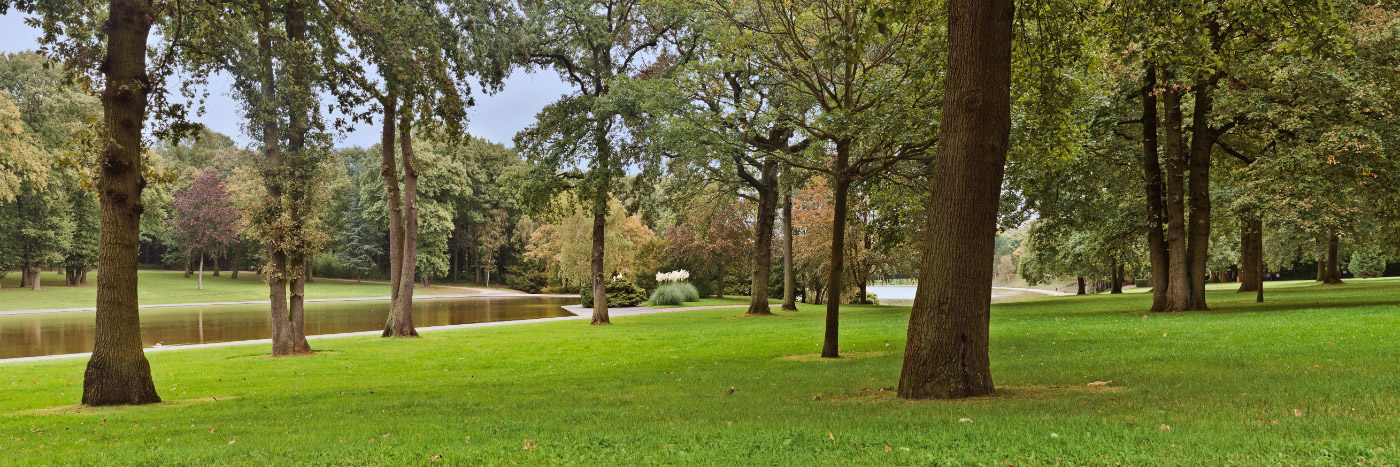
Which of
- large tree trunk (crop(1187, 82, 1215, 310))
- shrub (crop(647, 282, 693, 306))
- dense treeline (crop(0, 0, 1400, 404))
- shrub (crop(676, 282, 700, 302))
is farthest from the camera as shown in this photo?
shrub (crop(676, 282, 700, 302))

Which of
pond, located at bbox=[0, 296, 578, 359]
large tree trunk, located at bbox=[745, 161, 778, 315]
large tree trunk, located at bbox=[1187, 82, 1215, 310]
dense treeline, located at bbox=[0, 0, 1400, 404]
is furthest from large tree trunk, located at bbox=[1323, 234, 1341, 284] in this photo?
pond, located at bbox=[0, 296, 578, 359]

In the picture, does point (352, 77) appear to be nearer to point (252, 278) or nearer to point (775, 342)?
point (775, 342)

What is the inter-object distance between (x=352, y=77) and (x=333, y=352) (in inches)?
333

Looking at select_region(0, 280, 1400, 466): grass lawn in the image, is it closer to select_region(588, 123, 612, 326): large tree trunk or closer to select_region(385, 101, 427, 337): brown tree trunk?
select_region(385, 101, 427, 337): brown tree trunk

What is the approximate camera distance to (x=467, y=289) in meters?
64.4

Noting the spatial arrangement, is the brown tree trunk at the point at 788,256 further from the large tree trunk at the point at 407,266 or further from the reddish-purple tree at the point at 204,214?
the reddish-purple tree at the point at 204,214

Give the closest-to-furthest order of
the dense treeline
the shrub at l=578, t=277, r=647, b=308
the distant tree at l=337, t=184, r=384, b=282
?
the dense treeline
the shrub at l=578, t=277, r=647, b=308
the distant tree at l=337, t=184, r=384, b=282

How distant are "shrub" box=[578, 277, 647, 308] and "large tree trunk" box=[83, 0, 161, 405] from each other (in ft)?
92.9

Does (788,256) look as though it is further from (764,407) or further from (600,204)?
(764,407)

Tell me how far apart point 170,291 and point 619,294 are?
36.6 m

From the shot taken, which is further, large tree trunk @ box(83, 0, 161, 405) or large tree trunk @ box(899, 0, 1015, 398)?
large tree trunk @ box(83, 0, 161, 405)

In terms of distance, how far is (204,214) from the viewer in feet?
191

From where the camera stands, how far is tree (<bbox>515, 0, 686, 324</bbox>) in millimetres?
23594

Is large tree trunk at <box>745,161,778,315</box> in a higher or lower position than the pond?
higher
